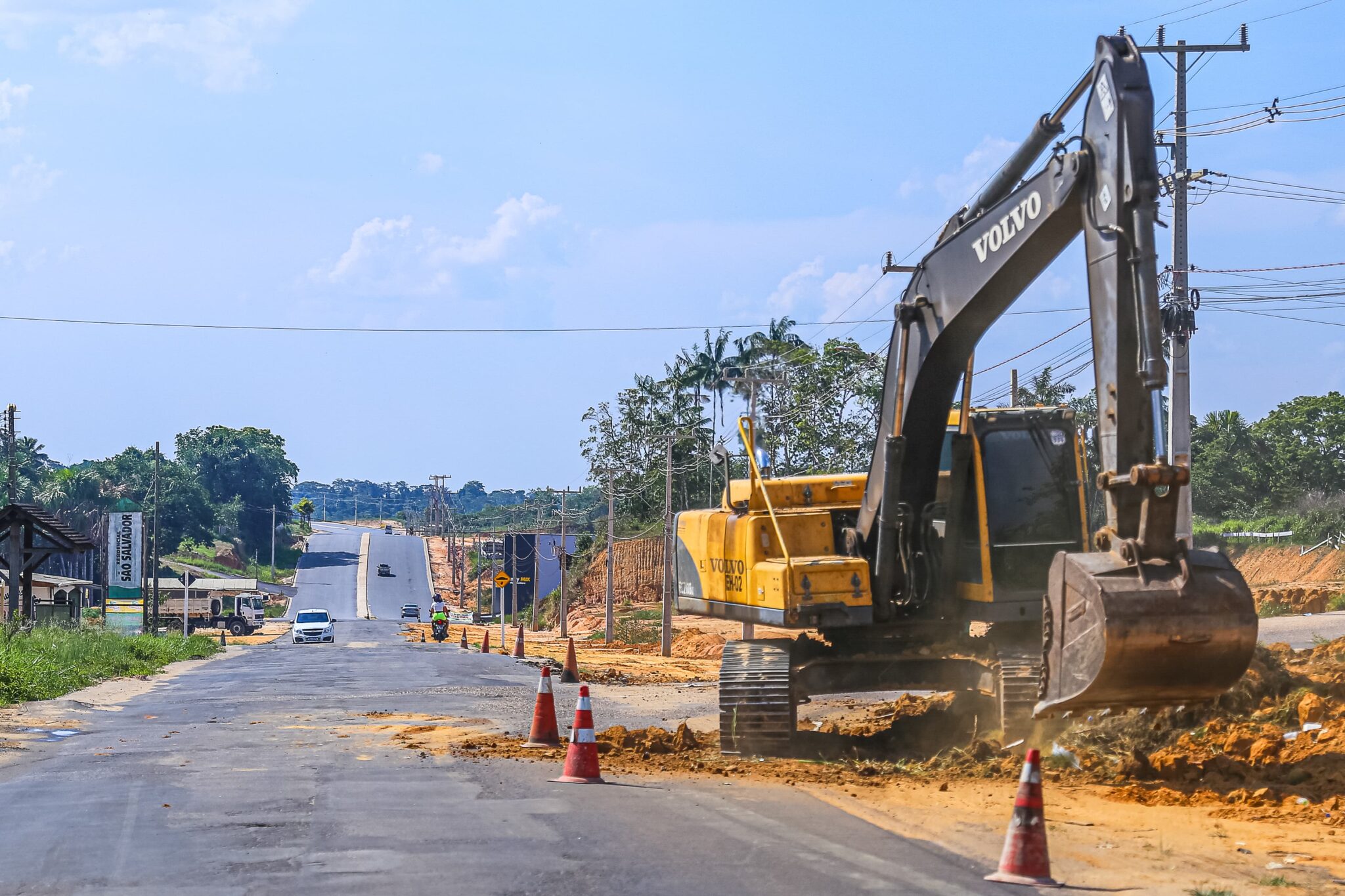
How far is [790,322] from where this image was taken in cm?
7881

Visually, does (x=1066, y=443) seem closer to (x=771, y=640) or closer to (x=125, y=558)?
(x=771, y=640)

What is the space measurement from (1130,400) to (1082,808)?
3317mm

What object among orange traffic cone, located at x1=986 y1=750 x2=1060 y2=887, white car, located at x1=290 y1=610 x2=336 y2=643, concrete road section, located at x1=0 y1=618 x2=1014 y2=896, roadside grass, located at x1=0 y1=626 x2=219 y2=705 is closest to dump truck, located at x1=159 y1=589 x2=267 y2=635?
white car, located at x1=290 y1=610 x2=336 y2=643

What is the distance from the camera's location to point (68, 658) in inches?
1156

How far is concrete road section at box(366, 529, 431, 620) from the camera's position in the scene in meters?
112

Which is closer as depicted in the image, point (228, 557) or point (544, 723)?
point (544, 723)

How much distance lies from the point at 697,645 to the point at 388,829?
128 feet

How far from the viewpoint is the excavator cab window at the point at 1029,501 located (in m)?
12.4

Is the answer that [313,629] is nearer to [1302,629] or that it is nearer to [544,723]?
[1302,629]

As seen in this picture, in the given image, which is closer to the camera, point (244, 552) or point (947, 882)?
point (947, 882)

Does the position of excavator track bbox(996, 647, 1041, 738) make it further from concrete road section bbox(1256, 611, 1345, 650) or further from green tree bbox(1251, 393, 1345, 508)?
green tree bbox(1251, 393, 1345, 508)

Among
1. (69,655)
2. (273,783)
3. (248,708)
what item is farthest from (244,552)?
(273,783)

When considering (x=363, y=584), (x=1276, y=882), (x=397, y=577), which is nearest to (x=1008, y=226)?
(x=1276, y=882)

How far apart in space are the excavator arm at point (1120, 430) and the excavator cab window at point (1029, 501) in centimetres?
214
